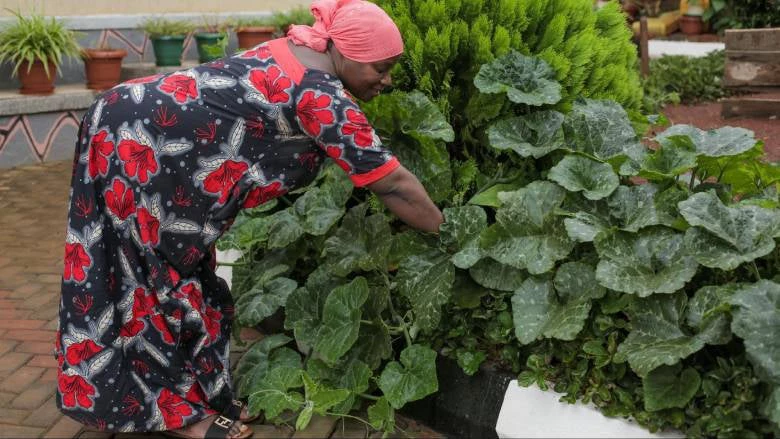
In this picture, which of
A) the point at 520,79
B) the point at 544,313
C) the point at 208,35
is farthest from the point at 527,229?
the point at 208,35

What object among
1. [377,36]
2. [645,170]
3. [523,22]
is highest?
[377,36]

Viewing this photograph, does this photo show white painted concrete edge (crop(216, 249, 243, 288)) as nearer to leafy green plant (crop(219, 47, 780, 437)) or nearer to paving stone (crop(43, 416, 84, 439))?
leafy green plant (crop(219, 47, 780, 437))

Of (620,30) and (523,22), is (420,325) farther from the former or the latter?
(620,30)

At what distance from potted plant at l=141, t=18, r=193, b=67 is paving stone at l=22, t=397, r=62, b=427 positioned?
531 cm

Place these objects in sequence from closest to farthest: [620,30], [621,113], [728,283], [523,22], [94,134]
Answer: [728,283]
[94,134]
[621,113]
[523,22]
[620,30]

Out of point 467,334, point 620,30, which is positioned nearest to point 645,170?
point 467,334

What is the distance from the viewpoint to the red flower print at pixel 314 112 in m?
2.62

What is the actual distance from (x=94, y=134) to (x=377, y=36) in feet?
3.10

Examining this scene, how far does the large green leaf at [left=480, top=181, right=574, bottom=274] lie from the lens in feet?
9.18

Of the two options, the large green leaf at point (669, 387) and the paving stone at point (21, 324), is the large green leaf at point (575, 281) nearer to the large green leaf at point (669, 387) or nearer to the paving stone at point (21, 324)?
the large green leaf at point (669, 387)

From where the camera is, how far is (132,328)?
2889 mm

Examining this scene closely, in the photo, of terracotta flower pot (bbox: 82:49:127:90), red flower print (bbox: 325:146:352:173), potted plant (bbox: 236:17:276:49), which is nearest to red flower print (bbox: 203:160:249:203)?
red flower print (bbox: 325:146:352:173)

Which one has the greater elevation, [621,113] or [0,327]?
[621,113]

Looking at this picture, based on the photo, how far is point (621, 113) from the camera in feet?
10.6
